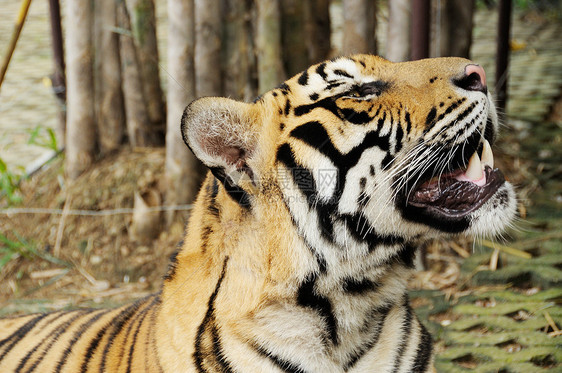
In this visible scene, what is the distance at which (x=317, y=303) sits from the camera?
6.57 feet

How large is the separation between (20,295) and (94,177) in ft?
2.77

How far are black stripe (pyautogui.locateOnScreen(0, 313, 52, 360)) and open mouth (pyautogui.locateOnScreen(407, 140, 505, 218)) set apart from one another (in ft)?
4.90

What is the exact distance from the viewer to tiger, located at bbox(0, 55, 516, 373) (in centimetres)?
197

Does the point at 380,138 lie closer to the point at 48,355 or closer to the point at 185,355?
the point at 185,355

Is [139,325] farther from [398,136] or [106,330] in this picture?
[398,136]

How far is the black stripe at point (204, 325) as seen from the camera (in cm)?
199

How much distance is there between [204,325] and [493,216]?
3.00ft

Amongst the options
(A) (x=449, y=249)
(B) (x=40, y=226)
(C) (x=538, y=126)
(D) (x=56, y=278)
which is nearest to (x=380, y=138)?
(A) (x=449, y=249)

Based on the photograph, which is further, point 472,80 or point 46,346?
point 46,346

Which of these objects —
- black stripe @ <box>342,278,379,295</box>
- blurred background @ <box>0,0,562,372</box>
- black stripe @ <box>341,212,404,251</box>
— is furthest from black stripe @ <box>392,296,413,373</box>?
blurred background @ <box>0,0,562,372</box>

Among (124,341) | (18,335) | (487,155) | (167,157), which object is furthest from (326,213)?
(167,157)

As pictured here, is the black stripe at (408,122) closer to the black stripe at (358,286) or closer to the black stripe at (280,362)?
the black stripe at (358,286)

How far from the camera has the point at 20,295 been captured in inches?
155

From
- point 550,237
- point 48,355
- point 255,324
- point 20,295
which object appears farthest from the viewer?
point 20,295
